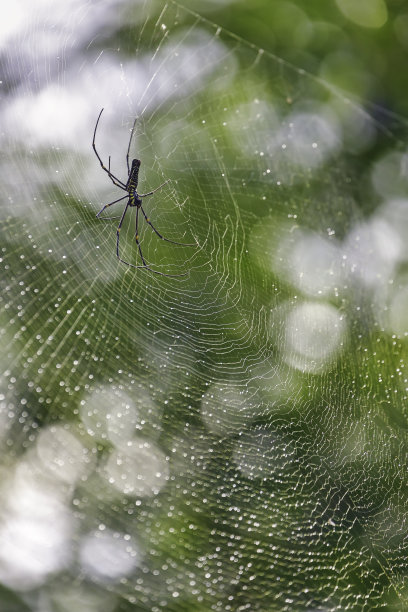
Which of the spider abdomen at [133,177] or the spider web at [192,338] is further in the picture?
the spider abdomen at [133,177]

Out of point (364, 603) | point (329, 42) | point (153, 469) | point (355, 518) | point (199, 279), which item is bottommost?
point (364, 603)

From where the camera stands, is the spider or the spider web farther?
the spider

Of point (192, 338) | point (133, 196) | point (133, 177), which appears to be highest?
point (133, 177)

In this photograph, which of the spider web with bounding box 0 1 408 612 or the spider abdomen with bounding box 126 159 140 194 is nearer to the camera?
the spider web with bounding box 0 1 408 612

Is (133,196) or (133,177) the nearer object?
(133,177)

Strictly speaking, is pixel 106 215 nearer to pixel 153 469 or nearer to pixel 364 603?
pixel 153 469

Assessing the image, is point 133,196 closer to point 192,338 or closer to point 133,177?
point 133,177

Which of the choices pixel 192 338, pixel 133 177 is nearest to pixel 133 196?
pixel 133 177

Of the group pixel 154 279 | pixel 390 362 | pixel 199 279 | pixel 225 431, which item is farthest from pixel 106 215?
pixel 390 362
